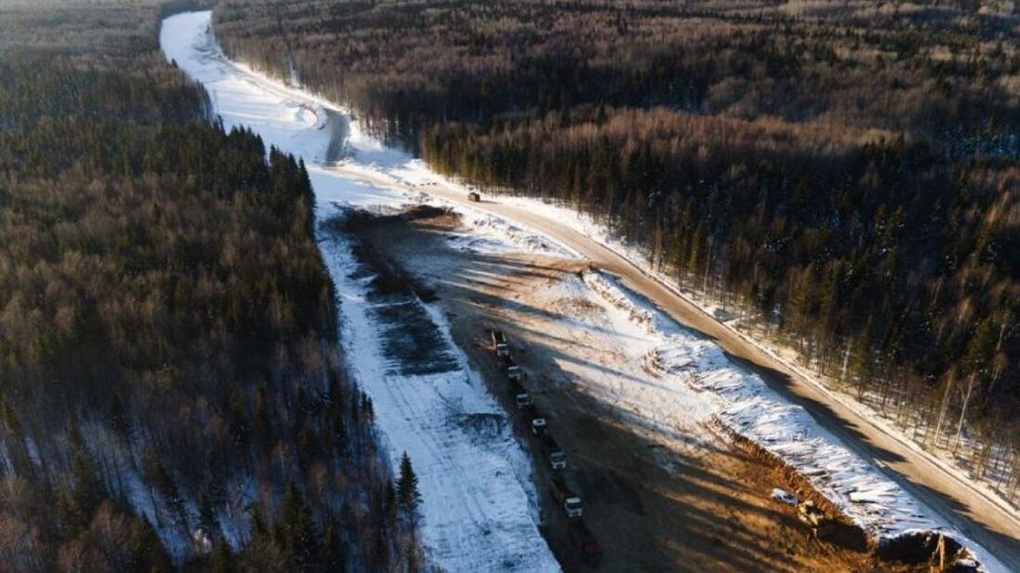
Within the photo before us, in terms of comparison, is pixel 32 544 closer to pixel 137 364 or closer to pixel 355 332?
pixel 137 364

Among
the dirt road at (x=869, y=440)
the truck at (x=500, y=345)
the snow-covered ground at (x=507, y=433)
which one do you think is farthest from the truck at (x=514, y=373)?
the dirt road at (x=869, y=440)

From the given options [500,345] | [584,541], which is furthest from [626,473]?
[500,345]

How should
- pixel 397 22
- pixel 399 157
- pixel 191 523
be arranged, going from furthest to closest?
pixel 397 22 → pixel 399 157 → pixel 191 523

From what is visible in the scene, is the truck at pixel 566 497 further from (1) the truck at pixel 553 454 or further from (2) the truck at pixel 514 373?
(2) the truck at pixel 514 373

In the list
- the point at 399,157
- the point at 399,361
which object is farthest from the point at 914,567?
the point at 399,157

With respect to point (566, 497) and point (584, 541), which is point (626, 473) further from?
point (584, 541)

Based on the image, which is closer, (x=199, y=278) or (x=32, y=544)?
(x=32, y=544)
